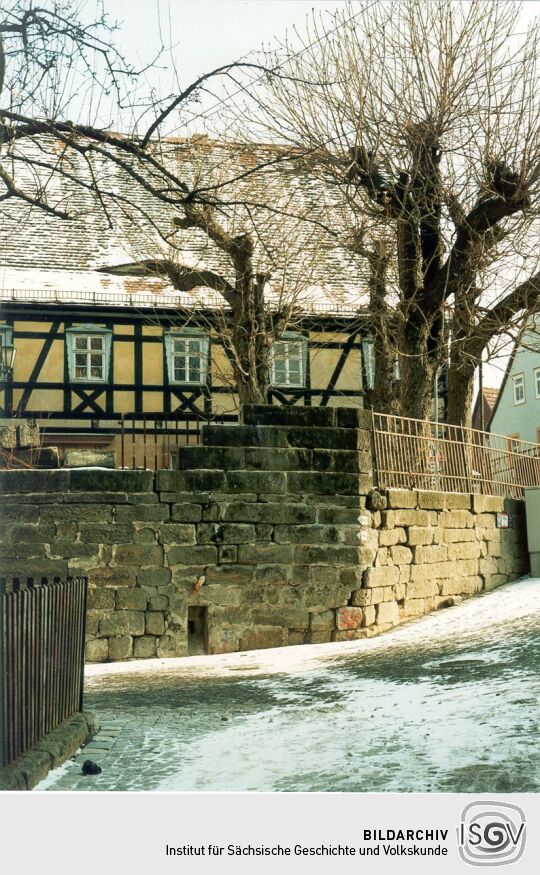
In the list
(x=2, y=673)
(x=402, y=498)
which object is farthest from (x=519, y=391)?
(x=2, y=673)

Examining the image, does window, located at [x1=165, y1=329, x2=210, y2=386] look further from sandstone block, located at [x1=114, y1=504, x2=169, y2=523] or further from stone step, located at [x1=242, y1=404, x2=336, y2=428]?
sandstone block, located at [x1=114, y1=504, x2=169, y2=523]

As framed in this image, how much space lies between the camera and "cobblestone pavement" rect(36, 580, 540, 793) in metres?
5.31

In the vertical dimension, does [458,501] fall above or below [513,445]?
below

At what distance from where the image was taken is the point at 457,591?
40.5 feet

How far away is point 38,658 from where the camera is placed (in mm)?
5883

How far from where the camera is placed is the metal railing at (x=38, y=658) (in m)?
5.21

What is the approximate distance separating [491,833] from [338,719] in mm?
2554

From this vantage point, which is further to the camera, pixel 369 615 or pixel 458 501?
pixel 458 501

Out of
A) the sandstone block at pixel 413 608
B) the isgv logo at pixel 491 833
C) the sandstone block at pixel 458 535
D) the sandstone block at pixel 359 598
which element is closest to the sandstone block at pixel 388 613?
the sandstone block at pixel 413 608

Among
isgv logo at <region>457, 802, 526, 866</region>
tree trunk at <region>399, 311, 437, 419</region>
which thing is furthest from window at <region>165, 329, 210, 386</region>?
isgv logo at <region>457, 802, 526, 866</region>

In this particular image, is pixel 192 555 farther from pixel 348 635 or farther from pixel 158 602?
pixel 348 635

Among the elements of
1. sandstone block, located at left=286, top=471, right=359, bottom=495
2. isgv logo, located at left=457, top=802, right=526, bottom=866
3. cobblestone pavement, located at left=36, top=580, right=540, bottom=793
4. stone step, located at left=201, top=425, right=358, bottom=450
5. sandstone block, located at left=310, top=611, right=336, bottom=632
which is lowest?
isgv logo, located at left=457, top=802, right=526, bottom=866

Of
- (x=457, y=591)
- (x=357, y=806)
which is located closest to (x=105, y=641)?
(x=457, y=591)

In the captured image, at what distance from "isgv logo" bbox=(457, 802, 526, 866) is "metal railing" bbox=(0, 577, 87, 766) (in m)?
2.17
